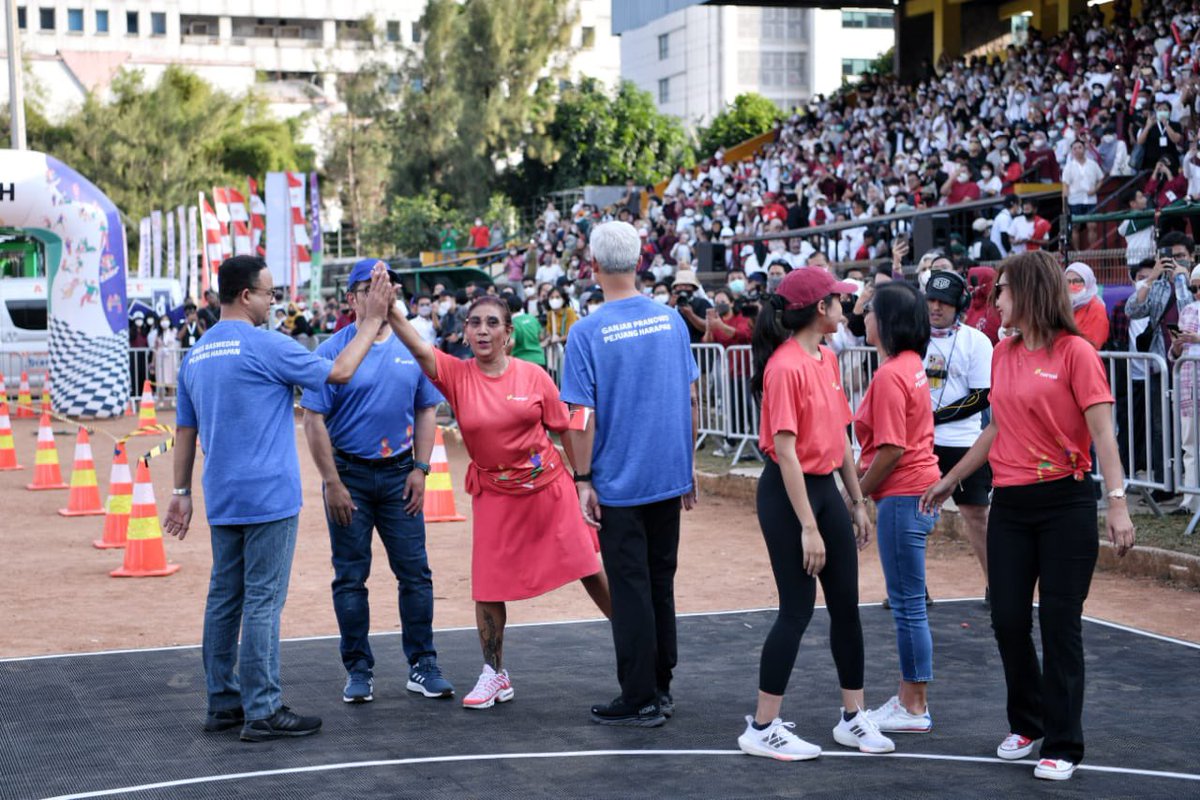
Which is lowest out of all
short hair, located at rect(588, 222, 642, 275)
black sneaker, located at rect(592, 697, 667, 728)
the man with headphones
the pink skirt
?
black sneaker, located at rect(592, 697, 667, 728)

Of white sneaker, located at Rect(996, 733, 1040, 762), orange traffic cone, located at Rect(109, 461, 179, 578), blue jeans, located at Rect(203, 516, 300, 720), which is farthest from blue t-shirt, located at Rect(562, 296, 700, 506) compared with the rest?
orange traffic cone, located at Rect(109, 461, 179, 578)

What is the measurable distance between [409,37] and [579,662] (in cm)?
8832

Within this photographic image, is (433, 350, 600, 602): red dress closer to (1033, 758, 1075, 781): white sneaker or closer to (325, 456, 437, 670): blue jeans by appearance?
(325, 456, 437, 670): blue jeans

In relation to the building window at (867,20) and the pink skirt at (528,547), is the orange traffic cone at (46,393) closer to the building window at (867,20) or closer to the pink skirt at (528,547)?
the pink skirt at (528,547)

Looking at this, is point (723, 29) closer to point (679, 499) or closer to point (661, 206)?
point (661, 206)

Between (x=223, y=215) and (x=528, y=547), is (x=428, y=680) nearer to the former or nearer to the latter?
(x=528, y=547)

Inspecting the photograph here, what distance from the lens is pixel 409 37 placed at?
302 feet

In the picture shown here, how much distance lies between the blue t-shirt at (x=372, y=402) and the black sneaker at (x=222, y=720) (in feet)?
4.08

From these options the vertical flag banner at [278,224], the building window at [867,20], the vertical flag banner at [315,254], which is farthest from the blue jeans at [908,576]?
the building window at [867,20]

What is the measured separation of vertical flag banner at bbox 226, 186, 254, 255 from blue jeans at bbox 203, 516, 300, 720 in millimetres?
25593

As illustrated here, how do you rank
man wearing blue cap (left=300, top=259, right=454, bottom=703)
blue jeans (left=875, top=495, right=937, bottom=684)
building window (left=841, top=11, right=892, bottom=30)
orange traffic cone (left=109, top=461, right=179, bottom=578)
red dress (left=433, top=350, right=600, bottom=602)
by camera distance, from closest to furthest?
blue jeans (left=875, top=495, right=937, bottom=684)
red dress (left=433, top=350, right=600, bottom=602)
man wearing blue cap (left=300, top=259, right=454, bottom=703)
orange traffic cone (left=109, top=461, right=179, bottom=578)
building window (left=841, top=11, right=892, bottom=30)

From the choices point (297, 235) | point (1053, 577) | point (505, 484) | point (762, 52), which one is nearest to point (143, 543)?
point (505, 484)

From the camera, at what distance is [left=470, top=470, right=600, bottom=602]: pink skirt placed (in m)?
6.56

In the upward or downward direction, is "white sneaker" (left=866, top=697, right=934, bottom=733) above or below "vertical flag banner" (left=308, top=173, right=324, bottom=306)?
below
